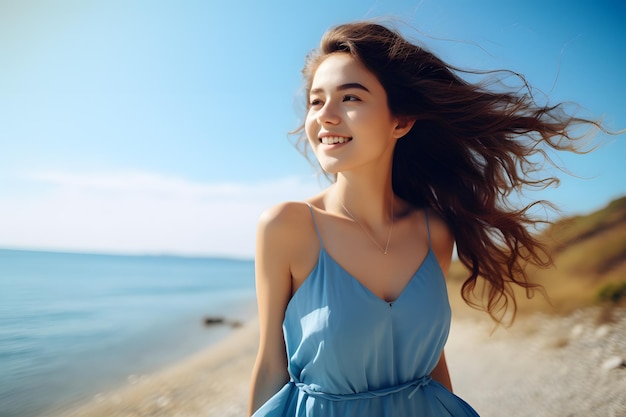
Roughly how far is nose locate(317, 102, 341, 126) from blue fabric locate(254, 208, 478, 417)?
0.52m

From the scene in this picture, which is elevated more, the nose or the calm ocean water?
the nose

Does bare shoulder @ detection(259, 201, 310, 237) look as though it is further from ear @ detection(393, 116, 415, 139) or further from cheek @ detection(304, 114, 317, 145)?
ear @ detection(393, 116, 415, 139)

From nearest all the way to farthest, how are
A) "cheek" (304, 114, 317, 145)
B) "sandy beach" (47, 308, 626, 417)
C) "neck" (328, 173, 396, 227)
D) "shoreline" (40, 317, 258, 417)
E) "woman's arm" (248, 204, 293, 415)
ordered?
"woman's arm" (248, 204, 293, 415) → "cheek" (304, 114, 317, 145) → "neck" (328, 173, 396, 227) → "sandy beach" (47, 308, 626, 417) → "shoreline" (40, 317, 258, 417)

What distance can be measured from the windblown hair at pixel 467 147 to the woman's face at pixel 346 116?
120 mm

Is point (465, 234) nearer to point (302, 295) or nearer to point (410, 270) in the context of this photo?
point (410, 270)

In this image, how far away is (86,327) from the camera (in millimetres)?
9203

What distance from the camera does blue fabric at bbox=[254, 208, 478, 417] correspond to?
4.95 ft

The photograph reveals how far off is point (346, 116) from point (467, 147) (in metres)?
0.82

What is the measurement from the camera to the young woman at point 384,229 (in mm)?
1562

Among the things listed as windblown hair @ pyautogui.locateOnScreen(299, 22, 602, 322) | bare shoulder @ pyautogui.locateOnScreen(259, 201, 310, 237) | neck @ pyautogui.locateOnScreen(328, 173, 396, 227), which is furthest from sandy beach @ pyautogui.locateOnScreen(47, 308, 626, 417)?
bare shoulder @ pyautogui.locateOnScreen(259, 201, 310, 237)

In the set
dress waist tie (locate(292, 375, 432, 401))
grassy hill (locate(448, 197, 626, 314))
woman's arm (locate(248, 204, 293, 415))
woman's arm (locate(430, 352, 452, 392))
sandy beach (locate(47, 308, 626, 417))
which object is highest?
woman's arm (locate(248, 204, 293, 415))

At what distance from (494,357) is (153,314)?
9772 mm

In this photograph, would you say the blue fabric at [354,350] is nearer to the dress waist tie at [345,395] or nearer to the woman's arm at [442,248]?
the dress waist tie at [345,395]

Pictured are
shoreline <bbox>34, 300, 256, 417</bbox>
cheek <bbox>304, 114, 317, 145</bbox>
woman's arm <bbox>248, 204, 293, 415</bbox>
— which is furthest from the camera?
shoreline <bbox>34, 300, 256, 417</bbox>
